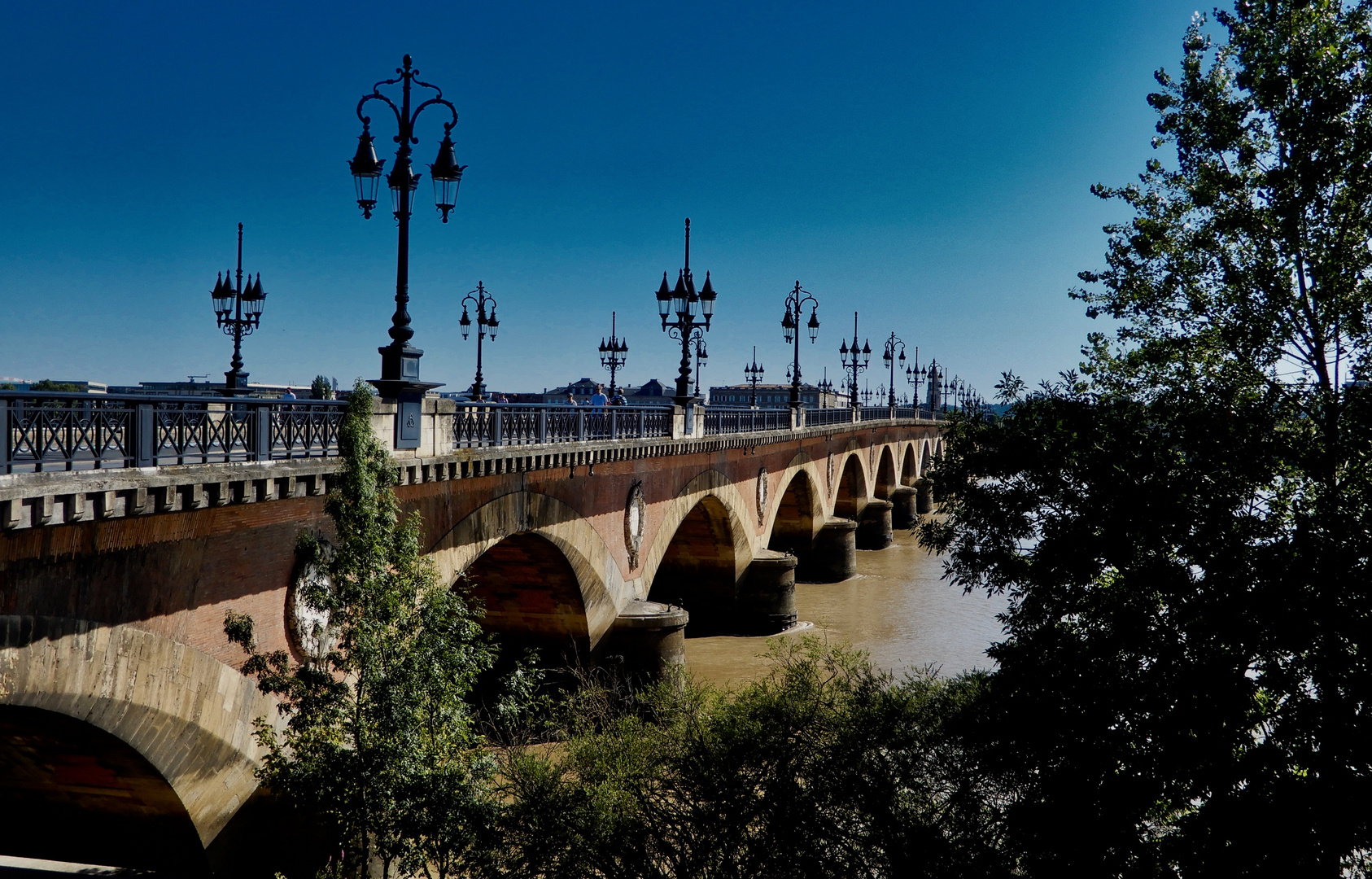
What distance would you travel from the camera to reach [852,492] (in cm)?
4300

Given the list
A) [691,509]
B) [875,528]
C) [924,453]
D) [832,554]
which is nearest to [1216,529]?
[691,509]

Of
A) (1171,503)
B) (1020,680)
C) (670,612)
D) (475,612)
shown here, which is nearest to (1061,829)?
(1020,680)

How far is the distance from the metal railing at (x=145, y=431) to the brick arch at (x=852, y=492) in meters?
35.3

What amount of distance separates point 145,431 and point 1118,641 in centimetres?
739

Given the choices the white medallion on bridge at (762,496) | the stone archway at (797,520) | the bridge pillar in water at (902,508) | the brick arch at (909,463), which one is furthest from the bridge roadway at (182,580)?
the brick arch at (909,463)

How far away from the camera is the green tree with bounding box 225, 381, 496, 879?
26.8 feet

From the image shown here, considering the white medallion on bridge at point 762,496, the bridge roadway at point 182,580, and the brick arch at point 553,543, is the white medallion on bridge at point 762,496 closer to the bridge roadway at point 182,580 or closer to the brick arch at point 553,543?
the brick arch at point 553,543

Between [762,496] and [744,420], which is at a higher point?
[744,420]

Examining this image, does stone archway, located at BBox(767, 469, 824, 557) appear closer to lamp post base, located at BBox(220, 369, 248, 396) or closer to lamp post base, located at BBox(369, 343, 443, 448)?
lamp post base, located at BBox(220, 369, 248, 396)

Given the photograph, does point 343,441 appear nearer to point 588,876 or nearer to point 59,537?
point 59,537

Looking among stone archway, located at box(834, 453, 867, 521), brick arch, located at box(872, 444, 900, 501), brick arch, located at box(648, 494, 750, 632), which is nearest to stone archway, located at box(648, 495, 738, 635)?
brick arch, located at box(648, 494, 750, 632)

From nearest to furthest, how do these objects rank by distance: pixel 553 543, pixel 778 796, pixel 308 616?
pixel 308 616 → pixel 778 796 → pixel 553 543

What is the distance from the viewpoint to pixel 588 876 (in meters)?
9.44

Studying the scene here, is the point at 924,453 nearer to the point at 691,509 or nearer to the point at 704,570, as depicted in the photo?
the point at 704,570
